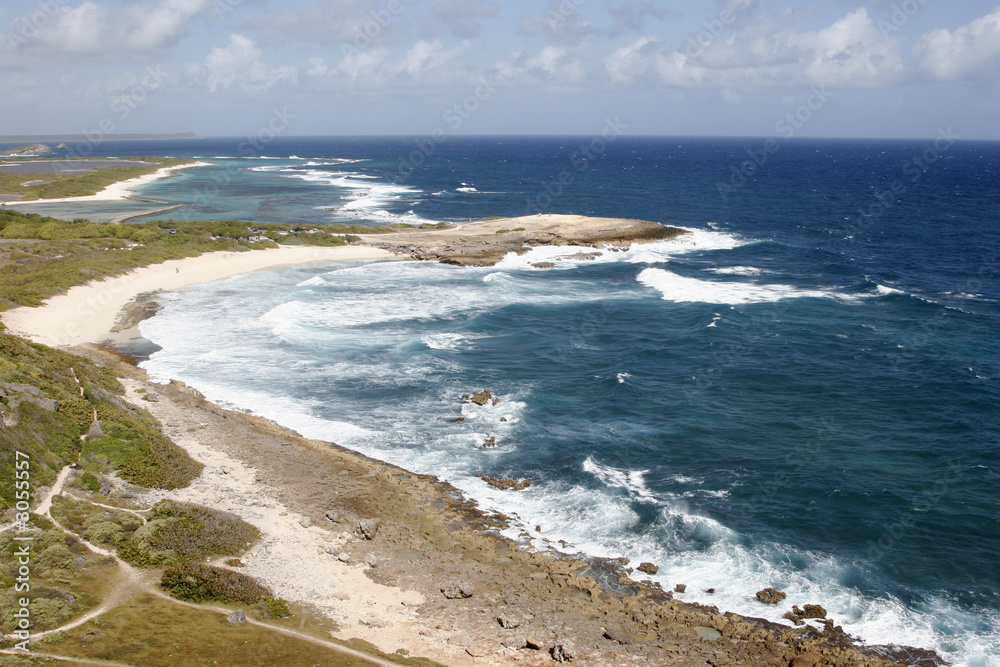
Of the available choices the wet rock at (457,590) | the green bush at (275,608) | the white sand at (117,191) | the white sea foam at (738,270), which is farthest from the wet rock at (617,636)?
the white sand at (117,191)

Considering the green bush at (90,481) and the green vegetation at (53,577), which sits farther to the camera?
the green bush at (90,481)

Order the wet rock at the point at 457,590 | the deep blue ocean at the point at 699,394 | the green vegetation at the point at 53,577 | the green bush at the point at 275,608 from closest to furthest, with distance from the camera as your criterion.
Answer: the green vegetation at the point at 53,577
the green bush at the point at 275,608
the wet rock at the point at 457,590
the deep blue ocean at the point at 699,394

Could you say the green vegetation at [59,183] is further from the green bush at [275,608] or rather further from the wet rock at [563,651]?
the wet rock at [563,651]

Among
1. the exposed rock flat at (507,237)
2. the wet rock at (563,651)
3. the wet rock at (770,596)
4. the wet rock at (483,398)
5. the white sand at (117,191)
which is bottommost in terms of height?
the wet rock at (770,596)

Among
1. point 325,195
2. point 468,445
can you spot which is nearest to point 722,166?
point 325,195

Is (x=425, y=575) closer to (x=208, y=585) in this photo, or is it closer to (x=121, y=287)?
(x=208, y=585)

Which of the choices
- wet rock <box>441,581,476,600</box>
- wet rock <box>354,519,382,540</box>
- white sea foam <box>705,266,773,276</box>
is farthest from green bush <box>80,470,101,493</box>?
white sea foam <box>705,266,773,276</box>

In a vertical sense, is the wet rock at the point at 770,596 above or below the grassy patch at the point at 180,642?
below

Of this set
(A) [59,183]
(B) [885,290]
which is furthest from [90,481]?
(A) [59,183]
